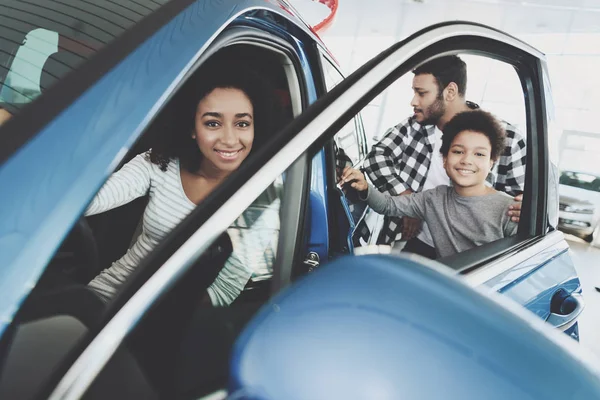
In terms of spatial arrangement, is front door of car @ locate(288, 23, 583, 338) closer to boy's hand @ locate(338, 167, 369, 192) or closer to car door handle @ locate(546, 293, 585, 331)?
car door handle @ locate(546, 293, 585, 331)

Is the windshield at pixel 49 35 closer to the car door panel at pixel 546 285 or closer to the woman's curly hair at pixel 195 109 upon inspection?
the woman's curly hair at pixel 195 109

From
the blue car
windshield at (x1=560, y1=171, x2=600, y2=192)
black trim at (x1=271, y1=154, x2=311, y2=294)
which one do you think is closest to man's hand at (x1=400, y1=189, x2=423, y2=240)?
the blue car

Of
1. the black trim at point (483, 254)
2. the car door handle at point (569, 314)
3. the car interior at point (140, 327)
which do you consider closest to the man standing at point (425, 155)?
the black trim at point (483, 254)

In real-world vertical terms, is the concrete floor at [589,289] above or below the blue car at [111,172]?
below

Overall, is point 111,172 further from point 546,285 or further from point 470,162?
point 470,162

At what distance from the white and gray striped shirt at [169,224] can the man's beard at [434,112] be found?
113 cm

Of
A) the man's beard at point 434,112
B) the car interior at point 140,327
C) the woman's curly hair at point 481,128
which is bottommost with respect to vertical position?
the car interior at point 140,327

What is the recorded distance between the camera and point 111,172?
23.2 inches

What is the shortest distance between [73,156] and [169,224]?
0.73 metres

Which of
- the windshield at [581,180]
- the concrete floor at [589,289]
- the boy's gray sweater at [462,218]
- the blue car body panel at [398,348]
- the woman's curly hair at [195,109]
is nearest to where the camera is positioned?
the blue car body panel at [398,348]

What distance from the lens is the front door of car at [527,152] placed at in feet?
2.50

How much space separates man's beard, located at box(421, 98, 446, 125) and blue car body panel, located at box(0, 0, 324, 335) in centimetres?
147

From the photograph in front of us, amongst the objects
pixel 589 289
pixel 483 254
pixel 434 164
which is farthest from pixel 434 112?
pixel 589 289

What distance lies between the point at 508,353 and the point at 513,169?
1.65 m
